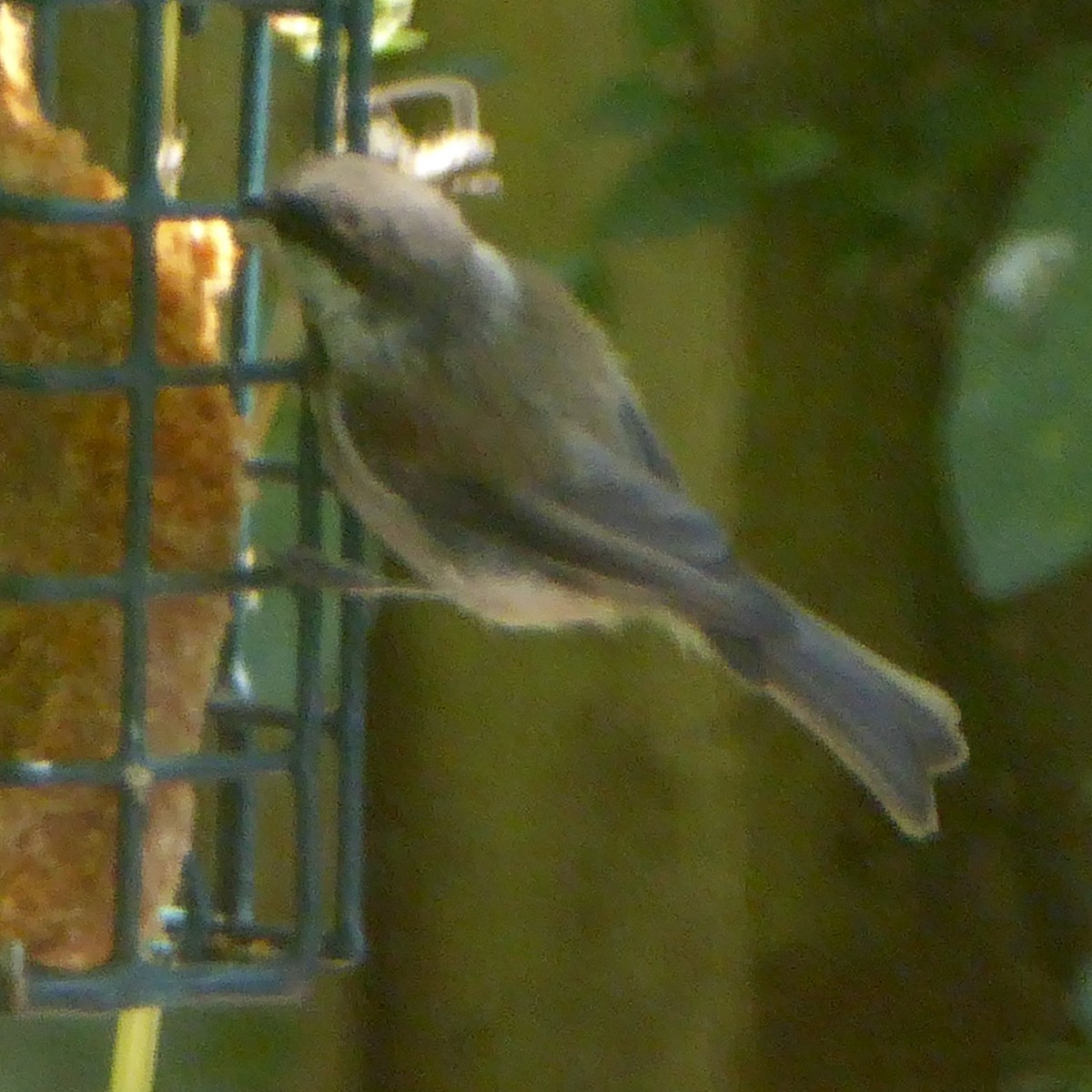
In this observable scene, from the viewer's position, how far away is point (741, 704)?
5.71 feet

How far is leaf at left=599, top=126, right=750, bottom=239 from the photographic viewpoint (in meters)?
1.45

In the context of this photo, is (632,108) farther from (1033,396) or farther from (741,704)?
(741,704)

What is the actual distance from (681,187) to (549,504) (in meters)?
0.34

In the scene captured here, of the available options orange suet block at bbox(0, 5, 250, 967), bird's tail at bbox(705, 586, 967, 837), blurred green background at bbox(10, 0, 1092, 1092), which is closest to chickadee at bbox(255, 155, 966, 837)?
bird's tail at bbox(705, 586, 967, 837)

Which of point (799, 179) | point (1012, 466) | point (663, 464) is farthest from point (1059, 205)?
point (799, 179)

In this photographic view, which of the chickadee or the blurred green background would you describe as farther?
the blurred green background

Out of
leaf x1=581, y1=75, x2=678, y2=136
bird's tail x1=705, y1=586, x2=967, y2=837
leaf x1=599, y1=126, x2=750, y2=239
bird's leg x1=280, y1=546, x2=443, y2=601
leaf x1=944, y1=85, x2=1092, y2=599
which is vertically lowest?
bird's tail x1=705, y1=586, x2=967, y2=837

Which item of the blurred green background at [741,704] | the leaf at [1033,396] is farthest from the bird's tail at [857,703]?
the blurred green background at [741,704]

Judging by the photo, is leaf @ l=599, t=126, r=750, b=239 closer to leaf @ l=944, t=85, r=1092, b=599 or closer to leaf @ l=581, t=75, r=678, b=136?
leaf @ l=581, t=75, r=678, b=136

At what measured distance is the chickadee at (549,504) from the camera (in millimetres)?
1209

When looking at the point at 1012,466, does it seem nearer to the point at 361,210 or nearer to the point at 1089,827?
the point at 361,210

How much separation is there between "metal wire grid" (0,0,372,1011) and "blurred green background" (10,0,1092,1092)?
0.43m

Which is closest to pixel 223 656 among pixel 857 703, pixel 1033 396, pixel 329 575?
pixel 329 575

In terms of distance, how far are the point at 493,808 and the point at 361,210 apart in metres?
0.88
